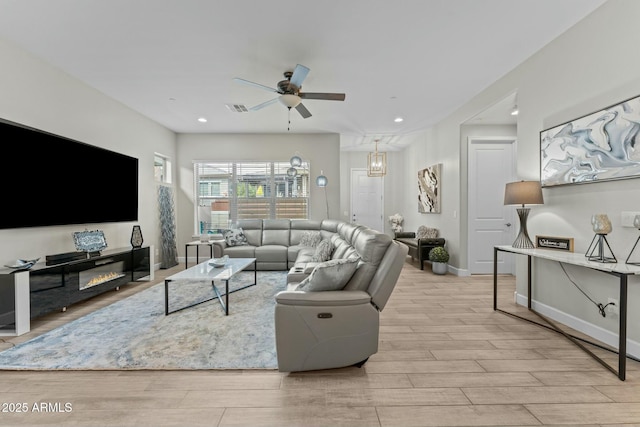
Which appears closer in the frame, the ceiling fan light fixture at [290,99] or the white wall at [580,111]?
the white wall at [580,111]

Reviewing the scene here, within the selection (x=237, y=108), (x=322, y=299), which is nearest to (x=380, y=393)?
(x=322, y=299)

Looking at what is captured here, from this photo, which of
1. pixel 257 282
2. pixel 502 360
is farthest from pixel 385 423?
pixel 257 282

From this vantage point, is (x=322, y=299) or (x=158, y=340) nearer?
(x=322, y=299)

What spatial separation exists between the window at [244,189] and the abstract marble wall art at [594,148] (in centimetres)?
459

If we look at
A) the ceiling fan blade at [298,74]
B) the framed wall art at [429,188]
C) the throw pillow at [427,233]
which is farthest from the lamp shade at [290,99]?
the throw pillow at [427,233]

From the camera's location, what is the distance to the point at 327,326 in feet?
6.32

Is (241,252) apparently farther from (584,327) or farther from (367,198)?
(584,327)

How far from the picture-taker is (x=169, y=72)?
11.5 feet

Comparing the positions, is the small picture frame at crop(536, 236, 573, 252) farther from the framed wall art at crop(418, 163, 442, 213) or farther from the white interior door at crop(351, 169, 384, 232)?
the white interior door at crop(351, 169, 384, 232)

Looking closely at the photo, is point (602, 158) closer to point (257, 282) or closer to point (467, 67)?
point (467, 67)

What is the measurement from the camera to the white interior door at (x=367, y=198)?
829 centimetres

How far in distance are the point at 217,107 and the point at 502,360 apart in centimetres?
503

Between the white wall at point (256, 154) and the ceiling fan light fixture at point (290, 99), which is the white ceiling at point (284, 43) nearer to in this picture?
the ceiling fan light fixture at point (290, 99)

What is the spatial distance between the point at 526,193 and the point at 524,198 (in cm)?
6
